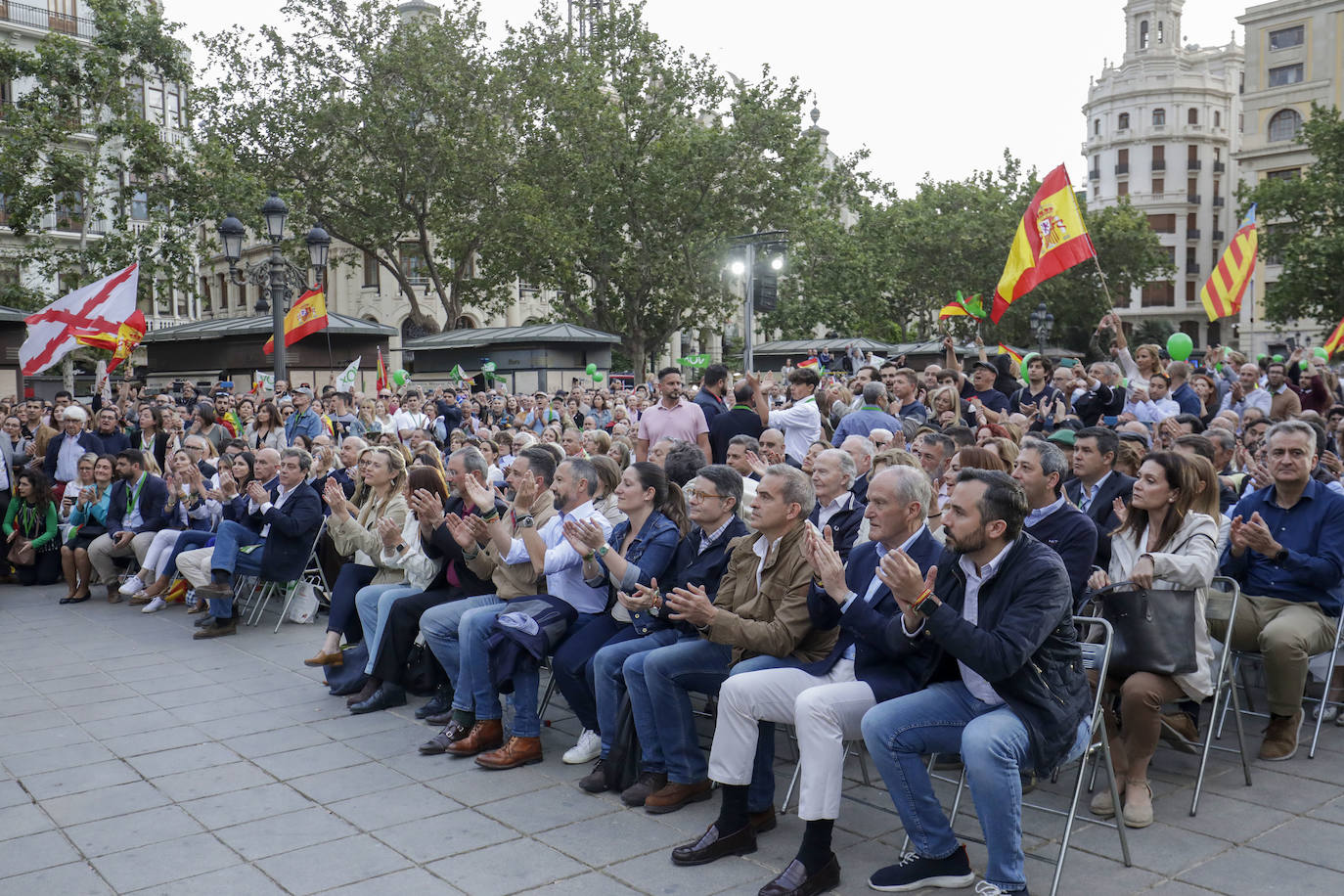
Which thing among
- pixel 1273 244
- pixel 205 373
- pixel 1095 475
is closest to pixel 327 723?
pixel 1095 475

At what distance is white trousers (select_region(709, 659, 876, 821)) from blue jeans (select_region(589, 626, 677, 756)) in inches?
35.5

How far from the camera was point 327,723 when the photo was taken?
689 cm

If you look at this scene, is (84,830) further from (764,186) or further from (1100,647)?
(764,186)

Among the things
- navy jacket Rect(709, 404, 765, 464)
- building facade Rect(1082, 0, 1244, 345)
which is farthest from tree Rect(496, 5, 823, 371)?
building facade Rect(1082, 0, 1244, 345)

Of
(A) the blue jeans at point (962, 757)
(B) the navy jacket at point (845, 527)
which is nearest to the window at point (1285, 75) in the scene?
(B) the navy jacket at point (845, 527)

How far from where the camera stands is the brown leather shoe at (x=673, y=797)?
209 inches

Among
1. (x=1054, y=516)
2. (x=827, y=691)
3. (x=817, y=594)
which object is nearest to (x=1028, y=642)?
(x=827, y=691)

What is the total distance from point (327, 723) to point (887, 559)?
4299 millimetres

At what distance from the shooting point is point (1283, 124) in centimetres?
5991

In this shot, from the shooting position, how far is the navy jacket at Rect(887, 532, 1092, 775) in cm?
409

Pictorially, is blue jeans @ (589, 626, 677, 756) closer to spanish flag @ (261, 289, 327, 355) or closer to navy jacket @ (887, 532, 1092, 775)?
navy jacket @ (887, 532, 1092, 775)

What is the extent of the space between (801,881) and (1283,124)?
6748 centimetres

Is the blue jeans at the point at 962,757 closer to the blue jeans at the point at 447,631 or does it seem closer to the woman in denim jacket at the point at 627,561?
the woman in denim jacket at the point at 627,561

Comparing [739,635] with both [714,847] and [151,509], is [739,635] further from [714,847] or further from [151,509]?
[151,509]
